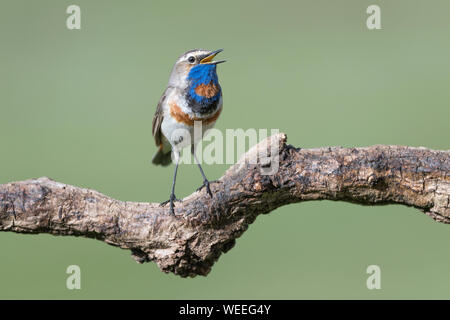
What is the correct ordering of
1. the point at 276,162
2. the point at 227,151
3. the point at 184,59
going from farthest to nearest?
the point at 184,59, the point at 227,151, the point at 276,162

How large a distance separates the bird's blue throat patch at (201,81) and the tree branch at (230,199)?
100 cm

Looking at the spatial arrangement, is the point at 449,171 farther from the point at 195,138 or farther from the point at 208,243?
the point at 195,138

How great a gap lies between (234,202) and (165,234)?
459 millimetres

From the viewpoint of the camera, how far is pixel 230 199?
3324 mm

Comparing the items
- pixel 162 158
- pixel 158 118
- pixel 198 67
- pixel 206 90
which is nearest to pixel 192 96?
pixel 206 90

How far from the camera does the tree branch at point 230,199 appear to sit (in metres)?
3.27

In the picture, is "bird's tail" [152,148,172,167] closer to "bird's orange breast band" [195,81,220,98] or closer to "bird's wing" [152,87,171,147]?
"bird's wing" [152,87,171,147]

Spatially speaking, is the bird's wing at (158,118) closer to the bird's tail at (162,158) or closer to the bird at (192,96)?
the bird at (192,96)

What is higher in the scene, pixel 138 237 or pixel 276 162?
pixel 276 162

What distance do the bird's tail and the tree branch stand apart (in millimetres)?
1725

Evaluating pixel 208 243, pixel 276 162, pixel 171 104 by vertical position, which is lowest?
pixel 208 243

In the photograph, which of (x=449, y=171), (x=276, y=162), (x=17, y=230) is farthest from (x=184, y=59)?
(x=449, y=171)

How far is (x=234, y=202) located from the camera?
333 cm

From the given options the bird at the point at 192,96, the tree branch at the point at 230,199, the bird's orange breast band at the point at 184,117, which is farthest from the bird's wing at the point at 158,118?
the tree branch at the point at 230,199
